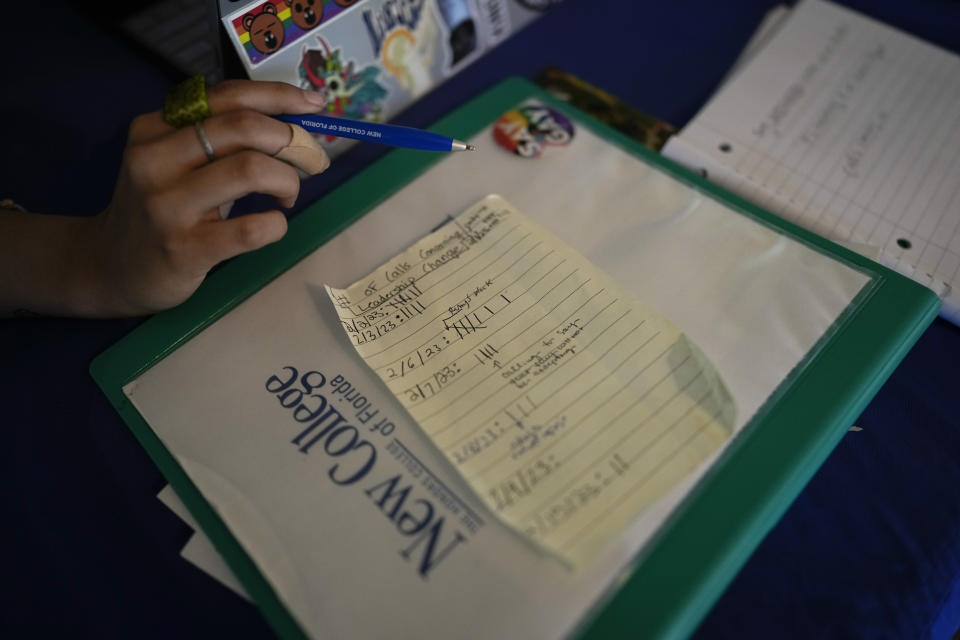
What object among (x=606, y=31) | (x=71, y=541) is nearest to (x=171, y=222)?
(x=71, y=541)

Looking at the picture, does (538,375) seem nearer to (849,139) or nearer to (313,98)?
(313,98)

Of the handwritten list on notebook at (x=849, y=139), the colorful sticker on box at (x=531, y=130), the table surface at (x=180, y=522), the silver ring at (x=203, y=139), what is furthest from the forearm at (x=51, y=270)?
the handwritten list on notebook at (x=849, y=139)

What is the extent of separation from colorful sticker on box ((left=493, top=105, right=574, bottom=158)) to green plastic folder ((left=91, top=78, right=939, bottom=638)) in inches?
2.3

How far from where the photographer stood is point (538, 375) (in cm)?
45

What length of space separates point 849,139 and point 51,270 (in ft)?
2.48

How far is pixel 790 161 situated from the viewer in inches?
23.2

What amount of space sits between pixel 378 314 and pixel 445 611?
23cm

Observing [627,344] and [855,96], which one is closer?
[627,344]

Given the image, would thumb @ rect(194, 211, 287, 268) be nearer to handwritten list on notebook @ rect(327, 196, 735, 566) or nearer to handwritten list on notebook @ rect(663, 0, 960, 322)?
handwritten list on notebook @ rect(327, 196, 735, 566)

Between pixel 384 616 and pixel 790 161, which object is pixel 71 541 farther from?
pixel 790 161

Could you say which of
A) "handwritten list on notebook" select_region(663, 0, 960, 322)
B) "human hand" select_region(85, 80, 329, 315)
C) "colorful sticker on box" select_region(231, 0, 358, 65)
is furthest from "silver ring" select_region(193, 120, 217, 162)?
"handwritten list on notebook" select_region(663, 0, 960, 322)

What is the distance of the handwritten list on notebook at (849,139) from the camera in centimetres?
54

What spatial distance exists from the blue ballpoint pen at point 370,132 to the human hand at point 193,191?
0.02 metres

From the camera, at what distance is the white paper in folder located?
0.37m
